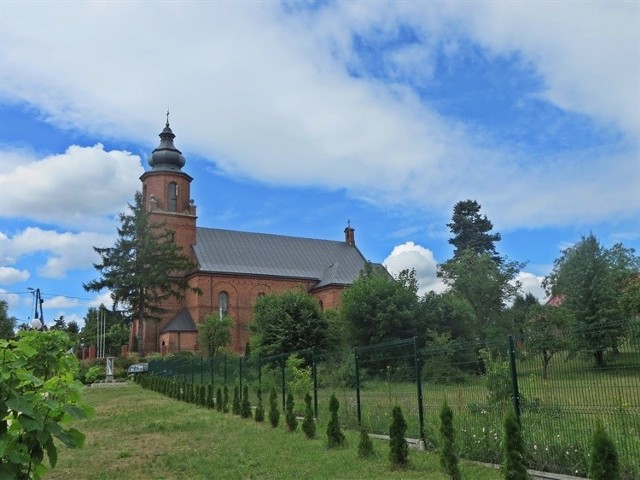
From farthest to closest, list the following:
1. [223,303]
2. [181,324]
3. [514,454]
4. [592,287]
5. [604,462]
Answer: [223,303] → [181,324] → [592,287] → [514,454] → [604,462]

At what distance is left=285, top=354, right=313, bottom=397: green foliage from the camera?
17.3m

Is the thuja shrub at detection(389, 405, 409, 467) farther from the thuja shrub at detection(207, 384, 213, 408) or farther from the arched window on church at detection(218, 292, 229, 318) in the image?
the arched window on church at detection(218, 292, 229, 318)

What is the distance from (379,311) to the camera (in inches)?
1330

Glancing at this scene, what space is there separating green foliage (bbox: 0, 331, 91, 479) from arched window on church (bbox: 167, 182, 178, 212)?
176 feet

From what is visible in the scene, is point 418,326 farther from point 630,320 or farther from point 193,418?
point 630,320

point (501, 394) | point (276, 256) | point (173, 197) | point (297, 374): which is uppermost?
point (173, 197)

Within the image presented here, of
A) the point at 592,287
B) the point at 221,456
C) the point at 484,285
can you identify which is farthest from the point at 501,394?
the point at 484,285

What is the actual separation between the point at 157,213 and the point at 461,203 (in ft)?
108

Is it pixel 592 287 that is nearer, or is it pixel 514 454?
pixel 514 454

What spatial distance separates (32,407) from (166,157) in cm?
5536

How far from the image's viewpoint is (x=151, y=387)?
100 feet

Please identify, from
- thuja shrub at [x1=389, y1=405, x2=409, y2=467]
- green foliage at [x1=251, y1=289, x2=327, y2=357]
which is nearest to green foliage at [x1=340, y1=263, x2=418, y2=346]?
green foliage at [x1=251, y1=289, x2=327, y2=357]

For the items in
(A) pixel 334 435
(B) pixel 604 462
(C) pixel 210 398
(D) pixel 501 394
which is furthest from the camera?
(C) pixel 210 398

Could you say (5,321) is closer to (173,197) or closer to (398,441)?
(173,197)
